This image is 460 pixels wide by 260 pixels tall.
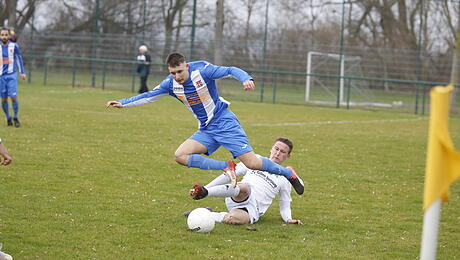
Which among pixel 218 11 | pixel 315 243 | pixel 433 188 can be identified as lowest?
pixel 315 243

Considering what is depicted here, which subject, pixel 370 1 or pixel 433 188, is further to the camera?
pixel 370 1

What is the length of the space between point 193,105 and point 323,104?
59.8ft

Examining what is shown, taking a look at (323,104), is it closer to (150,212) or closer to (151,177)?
(151,177)

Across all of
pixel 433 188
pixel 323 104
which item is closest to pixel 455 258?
pixel 433 188

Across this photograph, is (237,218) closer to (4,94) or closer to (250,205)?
(250,205)

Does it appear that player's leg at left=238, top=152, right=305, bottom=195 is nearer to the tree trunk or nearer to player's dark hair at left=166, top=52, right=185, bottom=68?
player's dark hair at left=166, top=52, right=185, bottom=68

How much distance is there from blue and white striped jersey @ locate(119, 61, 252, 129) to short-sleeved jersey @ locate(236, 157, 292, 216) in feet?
2.29

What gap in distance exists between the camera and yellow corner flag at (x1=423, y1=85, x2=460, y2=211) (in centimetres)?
261

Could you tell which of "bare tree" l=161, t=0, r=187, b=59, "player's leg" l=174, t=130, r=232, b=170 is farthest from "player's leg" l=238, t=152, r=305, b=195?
"bare tree" l=161, t=0, r=187, b=59

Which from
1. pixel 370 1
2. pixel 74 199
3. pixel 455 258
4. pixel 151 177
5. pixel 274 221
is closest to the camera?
pixel 455 258

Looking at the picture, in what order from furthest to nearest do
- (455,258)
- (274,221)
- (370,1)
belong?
(370,1) < (274,221) < (455,258)

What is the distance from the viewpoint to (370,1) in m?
29.8

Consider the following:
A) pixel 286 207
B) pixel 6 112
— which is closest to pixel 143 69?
pixel 6 112

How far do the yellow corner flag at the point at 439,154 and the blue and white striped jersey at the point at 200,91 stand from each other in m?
3.80
